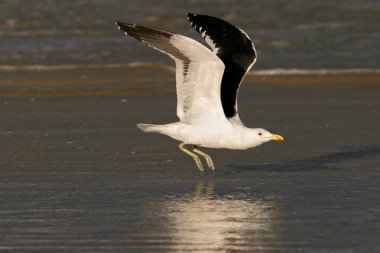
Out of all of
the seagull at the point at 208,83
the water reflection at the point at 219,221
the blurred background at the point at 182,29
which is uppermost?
the blurred background at the point at 182,29

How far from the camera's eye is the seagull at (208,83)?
8938mm

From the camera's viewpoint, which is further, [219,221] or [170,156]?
[170,156]

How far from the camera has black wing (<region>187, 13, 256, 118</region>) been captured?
9539 mm

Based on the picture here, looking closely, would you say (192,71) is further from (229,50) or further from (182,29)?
(182,29)

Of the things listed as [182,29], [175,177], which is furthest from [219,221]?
[182,29]

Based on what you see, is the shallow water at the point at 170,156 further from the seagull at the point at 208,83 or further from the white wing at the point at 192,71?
the white wing at the point at 192,71

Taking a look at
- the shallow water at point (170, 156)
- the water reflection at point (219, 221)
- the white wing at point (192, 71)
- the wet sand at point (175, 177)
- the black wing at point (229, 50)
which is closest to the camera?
the water reflection at point (219, 221)

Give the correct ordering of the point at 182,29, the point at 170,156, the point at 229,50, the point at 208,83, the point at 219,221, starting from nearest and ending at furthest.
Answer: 1. the point at 219,221
2. the point at 208,83
3. the point at 229,50
4. the point at 170,156
5. the point at 182,29

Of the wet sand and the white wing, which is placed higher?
the white wing

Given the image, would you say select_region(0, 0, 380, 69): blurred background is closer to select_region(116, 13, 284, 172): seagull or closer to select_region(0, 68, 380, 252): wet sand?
select_region(0, 68, 380, 252): wet sand

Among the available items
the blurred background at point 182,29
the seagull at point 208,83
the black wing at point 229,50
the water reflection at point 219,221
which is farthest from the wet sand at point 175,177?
the blurred background at point 182,29

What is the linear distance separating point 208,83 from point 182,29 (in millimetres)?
13120

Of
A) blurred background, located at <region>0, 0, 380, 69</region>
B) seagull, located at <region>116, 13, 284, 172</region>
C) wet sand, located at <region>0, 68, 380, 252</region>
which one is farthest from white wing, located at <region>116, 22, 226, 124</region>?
blurred background, located at <region>0, 0, 380, 69</region>

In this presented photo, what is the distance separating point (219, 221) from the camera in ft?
24.1
